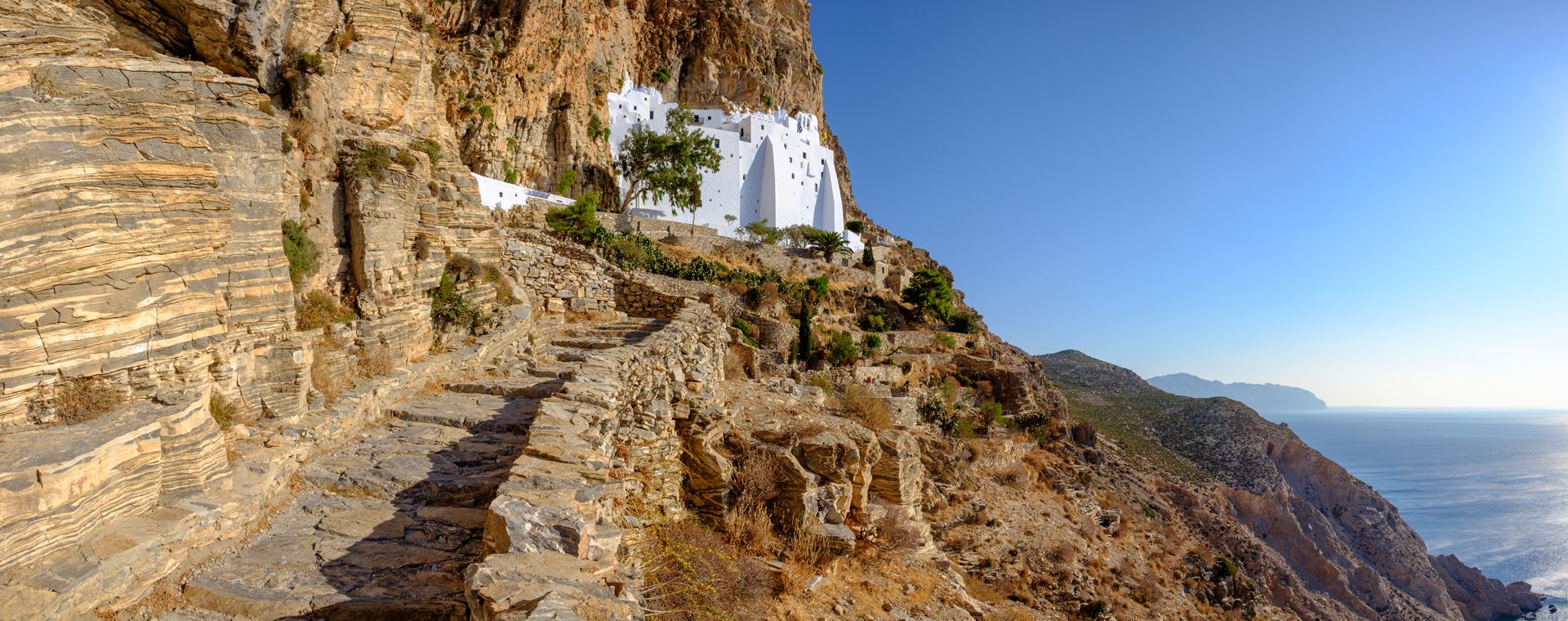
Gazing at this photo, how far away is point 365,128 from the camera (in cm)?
720

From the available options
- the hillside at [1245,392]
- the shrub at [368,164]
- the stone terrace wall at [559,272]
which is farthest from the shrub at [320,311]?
the hillside at [1245,392]

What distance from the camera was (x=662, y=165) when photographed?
112 feet

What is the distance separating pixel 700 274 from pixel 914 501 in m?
13.4

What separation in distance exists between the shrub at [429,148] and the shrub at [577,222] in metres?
10.9

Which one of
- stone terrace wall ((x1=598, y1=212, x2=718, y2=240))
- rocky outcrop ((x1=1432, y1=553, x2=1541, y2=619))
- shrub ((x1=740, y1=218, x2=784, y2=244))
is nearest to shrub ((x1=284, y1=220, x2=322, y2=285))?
stone terrace wall ((x1=598, y1=212, x2=718, y2=240))

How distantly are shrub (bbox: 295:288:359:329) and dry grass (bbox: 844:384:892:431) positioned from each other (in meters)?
7.87

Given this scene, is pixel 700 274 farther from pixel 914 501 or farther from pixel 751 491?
pixel 751 491

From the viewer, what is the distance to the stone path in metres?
3.12

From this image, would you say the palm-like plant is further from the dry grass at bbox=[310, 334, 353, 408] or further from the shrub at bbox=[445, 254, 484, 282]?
the dry grass at bbox=[310, 334, 353, 408]

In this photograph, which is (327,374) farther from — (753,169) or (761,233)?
(753,169)

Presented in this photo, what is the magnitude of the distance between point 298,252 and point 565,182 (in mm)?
25578

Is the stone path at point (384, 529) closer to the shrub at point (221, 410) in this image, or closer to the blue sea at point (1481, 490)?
the shrub at point (221, 410)

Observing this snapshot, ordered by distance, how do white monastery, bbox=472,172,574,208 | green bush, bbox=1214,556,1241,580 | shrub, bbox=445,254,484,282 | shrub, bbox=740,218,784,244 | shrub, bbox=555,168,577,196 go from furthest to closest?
shrub, bbox=740,218,784,244
shrub, bbox=555,168,577,196
white monastery, bbox=472,172,574,208
green bush, bbox=1214,556,1241,580
shrub, bbox=445,254,484,282

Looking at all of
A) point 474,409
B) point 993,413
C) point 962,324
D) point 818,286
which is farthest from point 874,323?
point 474,409
